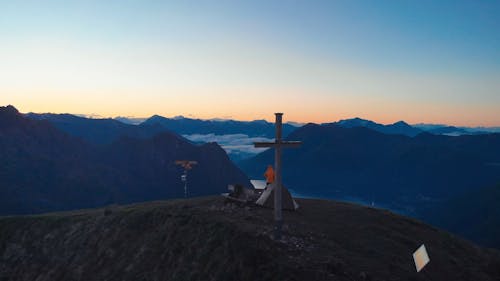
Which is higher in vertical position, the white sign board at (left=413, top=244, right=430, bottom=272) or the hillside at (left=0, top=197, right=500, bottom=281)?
the white sign board at (left=413, top=244, right=430, bottom=272)

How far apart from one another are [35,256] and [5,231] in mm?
10359

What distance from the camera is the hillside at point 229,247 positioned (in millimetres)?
30188

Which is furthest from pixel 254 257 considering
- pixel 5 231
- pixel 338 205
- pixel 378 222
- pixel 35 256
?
pixel 5 231

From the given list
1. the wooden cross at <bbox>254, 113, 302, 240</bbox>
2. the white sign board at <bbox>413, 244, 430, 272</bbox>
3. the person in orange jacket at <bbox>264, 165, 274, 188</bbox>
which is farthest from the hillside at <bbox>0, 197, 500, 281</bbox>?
the white sign board at <bbox>413, 244, 430, 272</bbox>

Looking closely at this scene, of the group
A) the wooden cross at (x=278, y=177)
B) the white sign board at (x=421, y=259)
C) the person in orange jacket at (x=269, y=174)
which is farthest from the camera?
the person in orange jacket at (x=269, y=174)

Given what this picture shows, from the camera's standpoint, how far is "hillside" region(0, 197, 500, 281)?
3019 cm

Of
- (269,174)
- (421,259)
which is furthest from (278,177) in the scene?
(421,259)

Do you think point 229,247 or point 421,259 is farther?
point 229,247

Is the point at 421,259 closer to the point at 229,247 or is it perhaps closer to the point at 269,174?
the point at 229,247

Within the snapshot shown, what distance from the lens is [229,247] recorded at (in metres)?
33.8

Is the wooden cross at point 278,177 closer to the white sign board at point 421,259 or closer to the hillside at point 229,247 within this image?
the hillside at point 229,247

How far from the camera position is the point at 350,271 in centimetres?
2819

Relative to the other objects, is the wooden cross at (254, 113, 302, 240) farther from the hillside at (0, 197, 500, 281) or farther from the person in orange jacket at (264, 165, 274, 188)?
the person in orange jacket at (264, 165, 274, 188)

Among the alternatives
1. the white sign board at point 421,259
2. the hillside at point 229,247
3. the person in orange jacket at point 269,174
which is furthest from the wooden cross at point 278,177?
the white sign board at point 421,259
